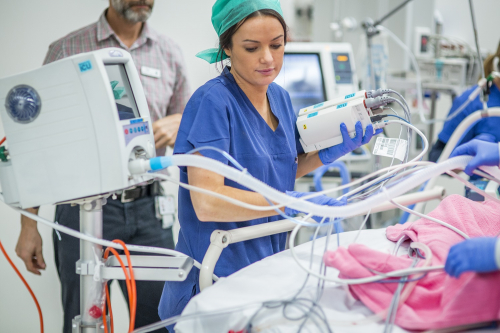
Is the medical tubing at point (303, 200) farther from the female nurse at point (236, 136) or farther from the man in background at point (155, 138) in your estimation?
the man in background at point (155, 138)

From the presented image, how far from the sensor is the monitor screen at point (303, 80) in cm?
288

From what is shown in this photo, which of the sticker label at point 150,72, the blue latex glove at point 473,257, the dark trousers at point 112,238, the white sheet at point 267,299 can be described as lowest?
the dark trousers at point 112,238

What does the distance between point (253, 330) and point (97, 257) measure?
1.34 ft

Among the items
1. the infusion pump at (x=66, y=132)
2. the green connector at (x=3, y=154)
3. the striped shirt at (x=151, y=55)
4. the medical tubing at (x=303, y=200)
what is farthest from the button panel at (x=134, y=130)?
the striped shirt at (x=151, y=55)

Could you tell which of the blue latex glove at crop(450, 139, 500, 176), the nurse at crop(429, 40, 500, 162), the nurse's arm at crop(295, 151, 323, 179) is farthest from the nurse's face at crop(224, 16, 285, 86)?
the nurse at crop(429, 40, 500, 162)

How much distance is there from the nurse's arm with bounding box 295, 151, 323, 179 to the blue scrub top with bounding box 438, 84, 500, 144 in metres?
1.11

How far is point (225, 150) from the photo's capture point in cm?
114

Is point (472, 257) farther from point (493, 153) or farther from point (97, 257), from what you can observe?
point (97, 257)

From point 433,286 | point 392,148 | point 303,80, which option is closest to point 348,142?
point 392,148

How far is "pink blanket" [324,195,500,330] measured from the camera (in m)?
0.72

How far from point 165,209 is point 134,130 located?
36.5 inches

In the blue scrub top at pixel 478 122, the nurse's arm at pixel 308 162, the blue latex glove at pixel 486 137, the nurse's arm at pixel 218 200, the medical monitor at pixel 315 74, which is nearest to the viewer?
the nurse's arm at pixel 218 200

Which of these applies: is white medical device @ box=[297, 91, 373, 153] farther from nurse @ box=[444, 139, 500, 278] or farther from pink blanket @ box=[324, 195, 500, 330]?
nurse @ box=[444, 139, 500, 278]

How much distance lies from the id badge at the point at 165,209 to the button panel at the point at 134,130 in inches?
34.0
